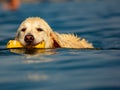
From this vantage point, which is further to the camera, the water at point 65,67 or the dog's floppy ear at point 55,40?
the dog's floppy ear at point 55,40

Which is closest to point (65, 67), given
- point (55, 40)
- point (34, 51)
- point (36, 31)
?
point (34, 51)

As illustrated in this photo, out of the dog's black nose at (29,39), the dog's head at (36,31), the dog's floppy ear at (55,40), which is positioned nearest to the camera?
the dog's black nose at (29,39)

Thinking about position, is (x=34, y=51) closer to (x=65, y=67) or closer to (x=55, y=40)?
(x=55, y=40)

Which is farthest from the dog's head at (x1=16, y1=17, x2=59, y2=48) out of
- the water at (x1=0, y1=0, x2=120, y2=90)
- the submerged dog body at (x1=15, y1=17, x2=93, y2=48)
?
the water at (x1=0, y1=0, x2=120, y2=90)

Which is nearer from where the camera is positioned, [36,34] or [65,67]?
[65,67]

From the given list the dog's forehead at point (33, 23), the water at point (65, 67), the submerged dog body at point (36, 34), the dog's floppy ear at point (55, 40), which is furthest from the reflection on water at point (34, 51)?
the dog's forehead at point (33, 23)

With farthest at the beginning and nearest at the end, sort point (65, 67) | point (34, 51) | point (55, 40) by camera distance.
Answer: point (55, 40), point (34, 51), point (65, 67)

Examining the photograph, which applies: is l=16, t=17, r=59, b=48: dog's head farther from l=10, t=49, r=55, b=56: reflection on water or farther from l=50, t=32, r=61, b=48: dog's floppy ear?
l=10, t=49, r=55, b=56: reflection on water

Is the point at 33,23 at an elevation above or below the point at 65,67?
above

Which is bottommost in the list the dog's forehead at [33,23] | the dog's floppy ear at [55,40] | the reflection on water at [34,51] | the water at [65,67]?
the water at [65,67]

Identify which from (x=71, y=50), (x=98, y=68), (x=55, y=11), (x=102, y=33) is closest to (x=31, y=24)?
(x=71, y=50)

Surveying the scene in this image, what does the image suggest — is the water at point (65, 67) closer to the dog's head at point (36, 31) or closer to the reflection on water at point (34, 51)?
the reflection on water at point (34, 51)

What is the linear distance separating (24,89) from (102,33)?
867 centimetres

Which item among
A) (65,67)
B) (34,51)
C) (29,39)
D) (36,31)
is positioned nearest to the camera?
(65,67)
